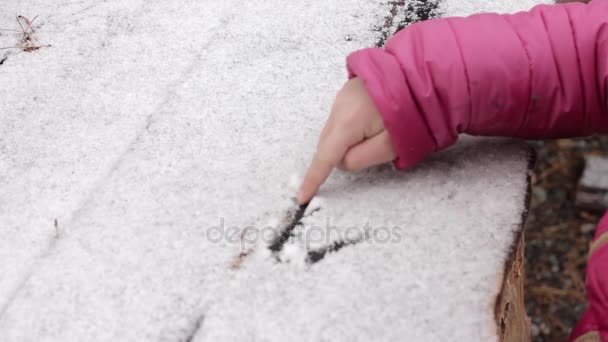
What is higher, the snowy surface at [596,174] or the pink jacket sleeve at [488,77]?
the pink jacket sleeve at [488,77]

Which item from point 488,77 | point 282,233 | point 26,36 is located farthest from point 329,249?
point 26,36

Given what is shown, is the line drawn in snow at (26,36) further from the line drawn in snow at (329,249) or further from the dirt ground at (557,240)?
the dirt ground at (557,240)

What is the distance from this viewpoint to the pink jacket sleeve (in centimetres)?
97

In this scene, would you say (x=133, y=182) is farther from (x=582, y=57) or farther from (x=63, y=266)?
(x=582, y=57)

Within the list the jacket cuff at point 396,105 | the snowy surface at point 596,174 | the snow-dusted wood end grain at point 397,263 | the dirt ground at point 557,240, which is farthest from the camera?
the snowy surface at point 596,174

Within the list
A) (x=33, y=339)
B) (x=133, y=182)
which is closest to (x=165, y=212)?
(x=133, y=182)

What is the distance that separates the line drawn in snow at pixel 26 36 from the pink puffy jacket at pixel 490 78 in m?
0.76

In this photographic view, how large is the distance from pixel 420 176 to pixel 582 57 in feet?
1.12

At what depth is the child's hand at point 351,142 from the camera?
0.98 meters

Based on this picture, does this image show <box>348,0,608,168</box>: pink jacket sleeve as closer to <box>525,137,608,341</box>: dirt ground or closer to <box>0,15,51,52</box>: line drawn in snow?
<box>0,15,51,52</box>: line drawn in snow

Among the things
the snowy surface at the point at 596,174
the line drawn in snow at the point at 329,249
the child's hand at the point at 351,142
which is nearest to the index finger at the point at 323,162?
the child's hand at the point at 351,142

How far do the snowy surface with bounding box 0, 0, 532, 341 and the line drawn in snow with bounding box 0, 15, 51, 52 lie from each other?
1 cm

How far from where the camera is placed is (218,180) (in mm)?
1043

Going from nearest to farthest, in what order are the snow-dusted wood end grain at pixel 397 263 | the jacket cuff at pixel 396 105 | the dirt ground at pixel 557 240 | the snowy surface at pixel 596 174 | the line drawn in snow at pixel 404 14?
the snow-dusted wood end grain at pixel 397 263, the jacket cuff at pixel 396 105, the line drawn in snow at pixel 404 14, the dirt ground at pixel 557 240, the snowy surface at pixel 596 174
